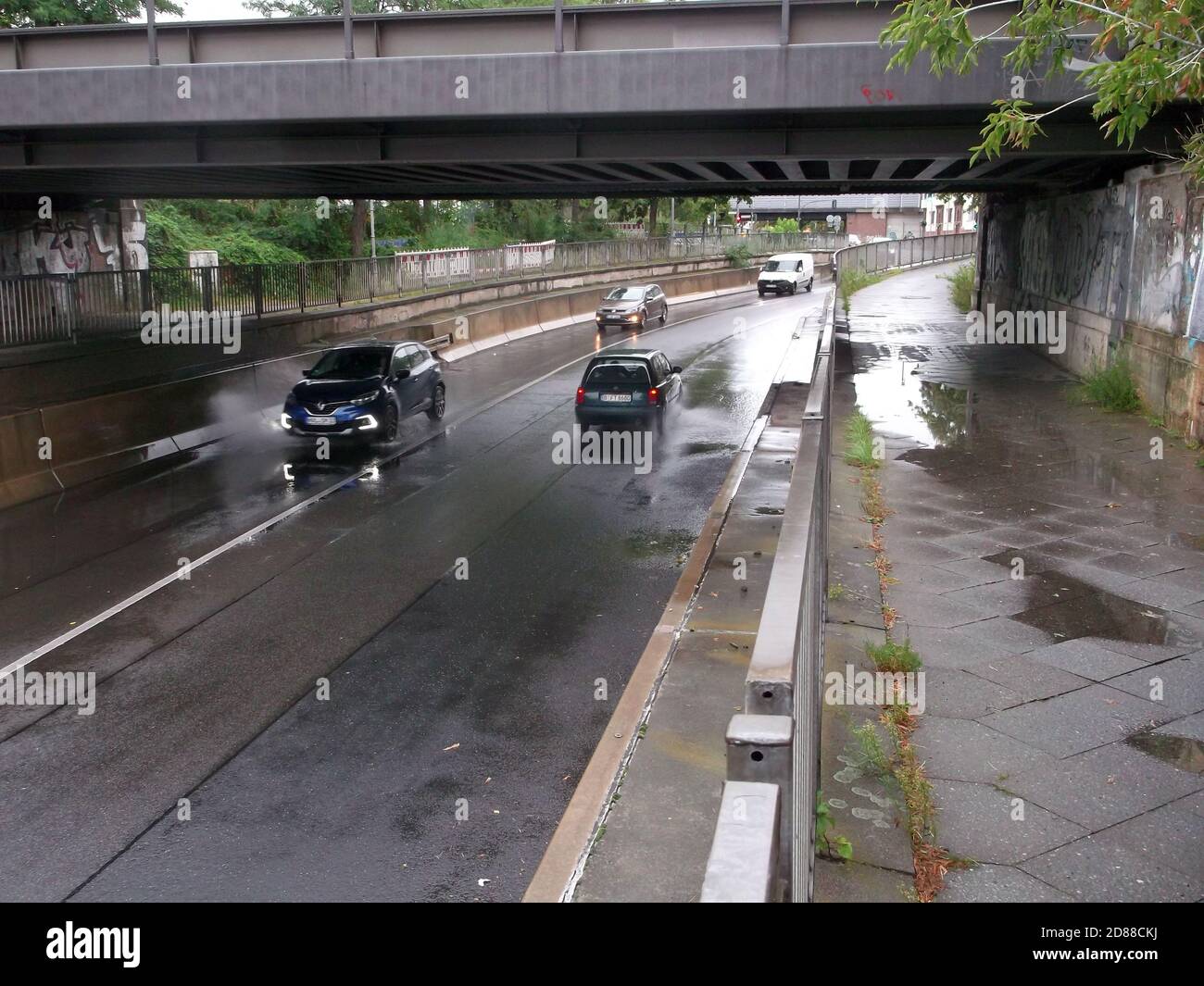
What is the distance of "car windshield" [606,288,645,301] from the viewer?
3797 centimetres

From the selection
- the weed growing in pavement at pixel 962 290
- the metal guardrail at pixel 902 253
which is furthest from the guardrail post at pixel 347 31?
the metal guardrail at pixel 902 253

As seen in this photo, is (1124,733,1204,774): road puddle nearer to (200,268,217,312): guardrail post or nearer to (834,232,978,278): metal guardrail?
(200,268,217,312): guardrail post

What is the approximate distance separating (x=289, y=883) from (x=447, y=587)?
530cm

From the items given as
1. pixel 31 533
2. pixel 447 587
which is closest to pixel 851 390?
pixel 447 587

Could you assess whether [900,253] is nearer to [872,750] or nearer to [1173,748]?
[1173,748]

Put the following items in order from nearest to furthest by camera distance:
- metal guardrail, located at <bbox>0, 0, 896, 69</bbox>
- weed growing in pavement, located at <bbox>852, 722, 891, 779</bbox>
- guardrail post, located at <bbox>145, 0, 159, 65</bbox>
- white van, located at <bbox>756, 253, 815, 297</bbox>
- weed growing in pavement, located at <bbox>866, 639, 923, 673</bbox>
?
weed growing in pavement, located at <bbox>852, 722, 891, 779</bbox> → weed growing in pavement, located at <bbox>866, 639, 923, 673</bbox> → metal guardrail, located at <bbox>0, 0, 896, 69</bbox> → guardrail post, located at <bbox>145, 0, 159, 65</bbox> → white van, located at <bbox>756, 253, 815, 297</bbox>

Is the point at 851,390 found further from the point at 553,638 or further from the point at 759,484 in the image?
the point at 553,638

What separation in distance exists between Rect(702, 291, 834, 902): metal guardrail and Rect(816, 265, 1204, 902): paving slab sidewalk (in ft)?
4.24

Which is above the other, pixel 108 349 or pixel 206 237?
pixel 206 237

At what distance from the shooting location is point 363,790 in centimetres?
700

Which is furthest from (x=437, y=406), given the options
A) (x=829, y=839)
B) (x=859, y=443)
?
(x=829, y=839)

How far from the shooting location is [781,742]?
3.02m

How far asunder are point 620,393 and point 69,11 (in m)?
28.7

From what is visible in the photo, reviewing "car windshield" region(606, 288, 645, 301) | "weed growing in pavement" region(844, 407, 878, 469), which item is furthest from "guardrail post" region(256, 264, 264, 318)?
"weed growing in pavement" region(844, 407, 878, 469)
